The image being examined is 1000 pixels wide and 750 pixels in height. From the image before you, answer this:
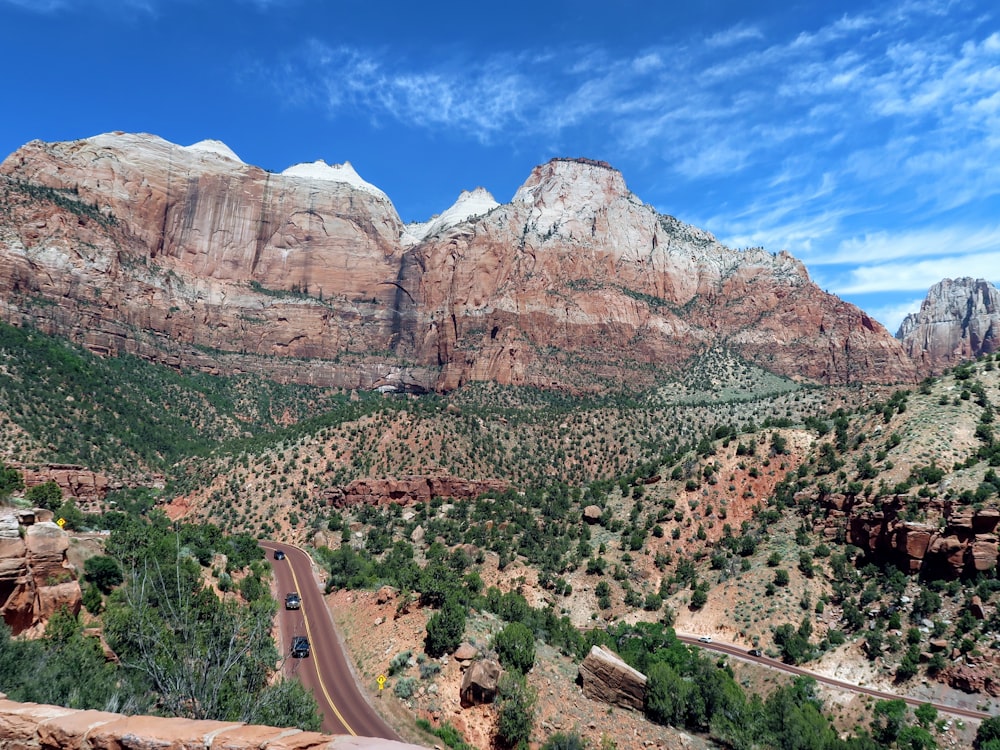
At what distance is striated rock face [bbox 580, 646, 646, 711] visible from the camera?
23453 millimetres

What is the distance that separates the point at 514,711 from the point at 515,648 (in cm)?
312

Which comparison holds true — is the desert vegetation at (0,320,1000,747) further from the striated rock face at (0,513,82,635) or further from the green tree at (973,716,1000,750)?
the green tree at (973,716,1000,750)

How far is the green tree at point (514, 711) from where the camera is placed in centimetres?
2006

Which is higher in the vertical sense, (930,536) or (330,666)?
(930,536)

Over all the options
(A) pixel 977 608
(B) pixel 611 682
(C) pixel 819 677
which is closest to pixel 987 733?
(A) pixel 977 608

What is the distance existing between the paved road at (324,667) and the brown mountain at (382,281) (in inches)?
3110

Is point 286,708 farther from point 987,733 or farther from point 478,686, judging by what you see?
point 987,733

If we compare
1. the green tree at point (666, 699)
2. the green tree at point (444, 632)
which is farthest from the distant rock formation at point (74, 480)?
the green tree at point (666, 699)

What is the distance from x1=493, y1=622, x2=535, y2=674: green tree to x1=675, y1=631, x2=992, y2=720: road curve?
2138cm

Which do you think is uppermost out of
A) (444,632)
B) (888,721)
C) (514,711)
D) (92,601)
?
(92,601)

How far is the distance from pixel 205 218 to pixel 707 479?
12710 cm

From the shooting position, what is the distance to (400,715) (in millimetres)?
21078

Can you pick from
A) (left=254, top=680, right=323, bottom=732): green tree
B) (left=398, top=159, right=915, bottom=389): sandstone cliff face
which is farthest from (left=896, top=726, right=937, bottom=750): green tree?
(left=398, top=159, right=915, bottom=389): sandstone cliff face

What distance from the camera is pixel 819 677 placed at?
1364 inches
